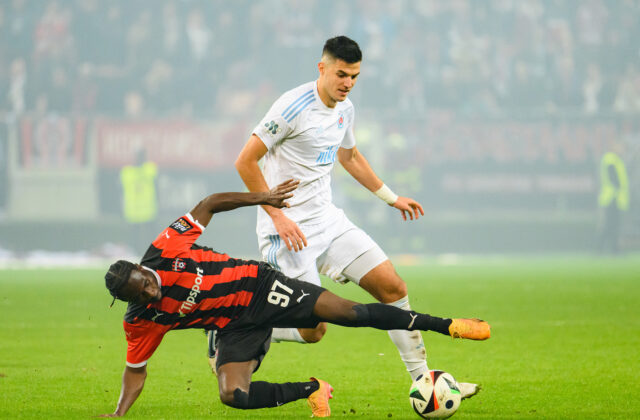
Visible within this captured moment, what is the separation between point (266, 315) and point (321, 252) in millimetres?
853

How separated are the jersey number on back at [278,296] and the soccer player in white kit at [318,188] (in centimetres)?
50

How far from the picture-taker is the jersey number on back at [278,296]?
4.80 metres

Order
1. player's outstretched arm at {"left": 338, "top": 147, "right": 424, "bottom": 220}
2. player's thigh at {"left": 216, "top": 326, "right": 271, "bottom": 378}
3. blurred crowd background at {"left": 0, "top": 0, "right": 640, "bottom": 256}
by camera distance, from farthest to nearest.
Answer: blurred crowd background at {"left": 0, "top": 0, "right": 640, "bottom": 256} → player's outstretched arm at {"left": 338, "top": 147, "right": 424, "bottom": 220} → player's thigh at {"left": 216, "top": 326, "right": 271, "bottom": 378}

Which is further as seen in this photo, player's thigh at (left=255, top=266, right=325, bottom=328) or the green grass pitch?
the green grass pitch

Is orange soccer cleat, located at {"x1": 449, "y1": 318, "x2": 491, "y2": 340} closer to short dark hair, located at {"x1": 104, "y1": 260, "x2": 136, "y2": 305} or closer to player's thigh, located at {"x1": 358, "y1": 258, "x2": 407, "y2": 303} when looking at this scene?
player's thigh, located at {"x1": 358, "y1": 258, "x2": 407, "y2": 303}

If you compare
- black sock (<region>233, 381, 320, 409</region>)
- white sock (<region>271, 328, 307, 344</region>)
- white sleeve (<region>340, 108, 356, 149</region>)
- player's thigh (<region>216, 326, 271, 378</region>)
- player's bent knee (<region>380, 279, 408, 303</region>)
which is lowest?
black sock (<region>233, 381, 320, 409</region>)

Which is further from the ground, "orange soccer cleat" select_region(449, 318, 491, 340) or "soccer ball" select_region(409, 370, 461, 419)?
"orange soccer cleat" select_region(449, 318, 491, 340)

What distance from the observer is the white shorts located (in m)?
5.53

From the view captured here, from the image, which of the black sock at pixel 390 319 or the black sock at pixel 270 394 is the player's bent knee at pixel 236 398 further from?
the black sock at pixel 390 319

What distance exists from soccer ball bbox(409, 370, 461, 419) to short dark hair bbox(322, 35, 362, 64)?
6.13ft

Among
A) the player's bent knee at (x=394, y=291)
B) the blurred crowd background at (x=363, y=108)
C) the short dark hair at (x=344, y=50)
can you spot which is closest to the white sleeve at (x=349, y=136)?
the short dark hair at (x=344, y=50)

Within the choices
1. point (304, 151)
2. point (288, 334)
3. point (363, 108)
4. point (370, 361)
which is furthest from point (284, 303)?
point (363, 108)

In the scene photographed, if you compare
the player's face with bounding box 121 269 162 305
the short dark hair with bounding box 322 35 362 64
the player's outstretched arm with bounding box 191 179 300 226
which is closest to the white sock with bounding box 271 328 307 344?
the player's outstretched arm with bounding box 191 179 300 226

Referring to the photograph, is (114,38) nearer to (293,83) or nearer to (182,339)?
(293,83)
